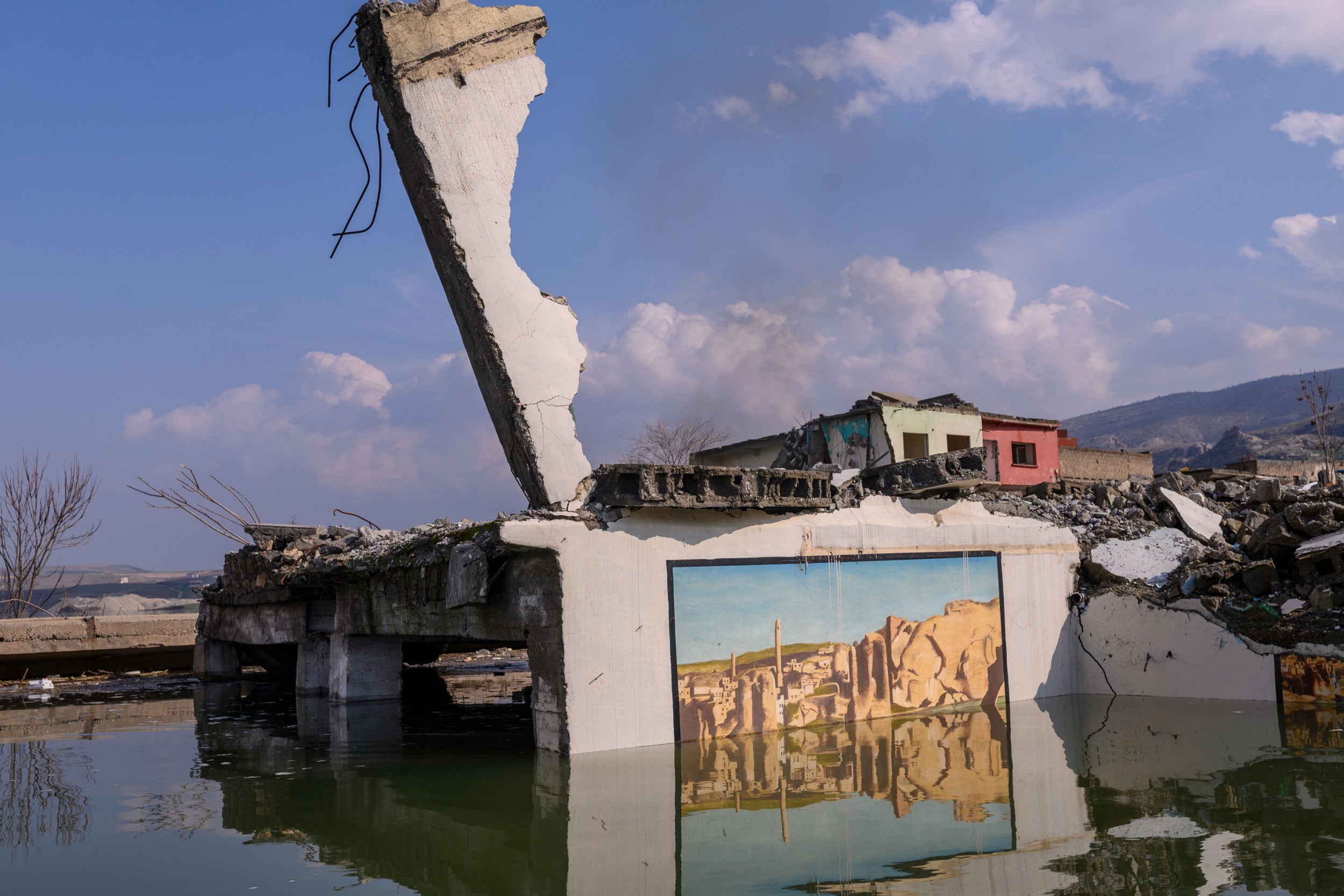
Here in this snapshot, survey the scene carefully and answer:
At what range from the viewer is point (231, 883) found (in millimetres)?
6211

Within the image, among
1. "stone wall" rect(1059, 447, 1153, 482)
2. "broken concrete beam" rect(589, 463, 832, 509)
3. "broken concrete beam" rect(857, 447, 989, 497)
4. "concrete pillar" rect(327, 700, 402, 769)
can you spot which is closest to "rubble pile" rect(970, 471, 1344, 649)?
"broken concrete beam" rect(857, 447, 989, 497)

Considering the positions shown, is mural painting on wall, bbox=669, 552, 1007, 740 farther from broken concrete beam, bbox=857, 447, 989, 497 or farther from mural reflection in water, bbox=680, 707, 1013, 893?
broken concrete beam, bbox=857, 447, 989, 497

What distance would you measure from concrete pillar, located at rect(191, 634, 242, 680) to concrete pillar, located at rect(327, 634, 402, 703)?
20.5 ft

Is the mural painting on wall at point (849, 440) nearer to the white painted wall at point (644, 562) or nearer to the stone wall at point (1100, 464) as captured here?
the stone wall at point (1100, 464)

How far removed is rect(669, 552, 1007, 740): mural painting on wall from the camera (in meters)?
11.5

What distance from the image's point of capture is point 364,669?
50.3 feet

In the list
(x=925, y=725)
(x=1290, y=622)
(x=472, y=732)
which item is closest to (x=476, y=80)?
(x=472, y=732)

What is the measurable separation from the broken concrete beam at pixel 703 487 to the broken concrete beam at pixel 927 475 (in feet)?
5.80

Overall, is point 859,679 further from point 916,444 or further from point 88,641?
point 916,444

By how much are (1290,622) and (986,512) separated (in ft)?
13.6

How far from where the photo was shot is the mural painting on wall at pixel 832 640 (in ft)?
37.7

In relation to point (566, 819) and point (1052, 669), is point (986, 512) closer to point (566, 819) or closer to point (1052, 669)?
point (1052, 669)

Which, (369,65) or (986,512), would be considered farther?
(986,512)

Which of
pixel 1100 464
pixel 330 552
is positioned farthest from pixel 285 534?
pixel 1100 464
